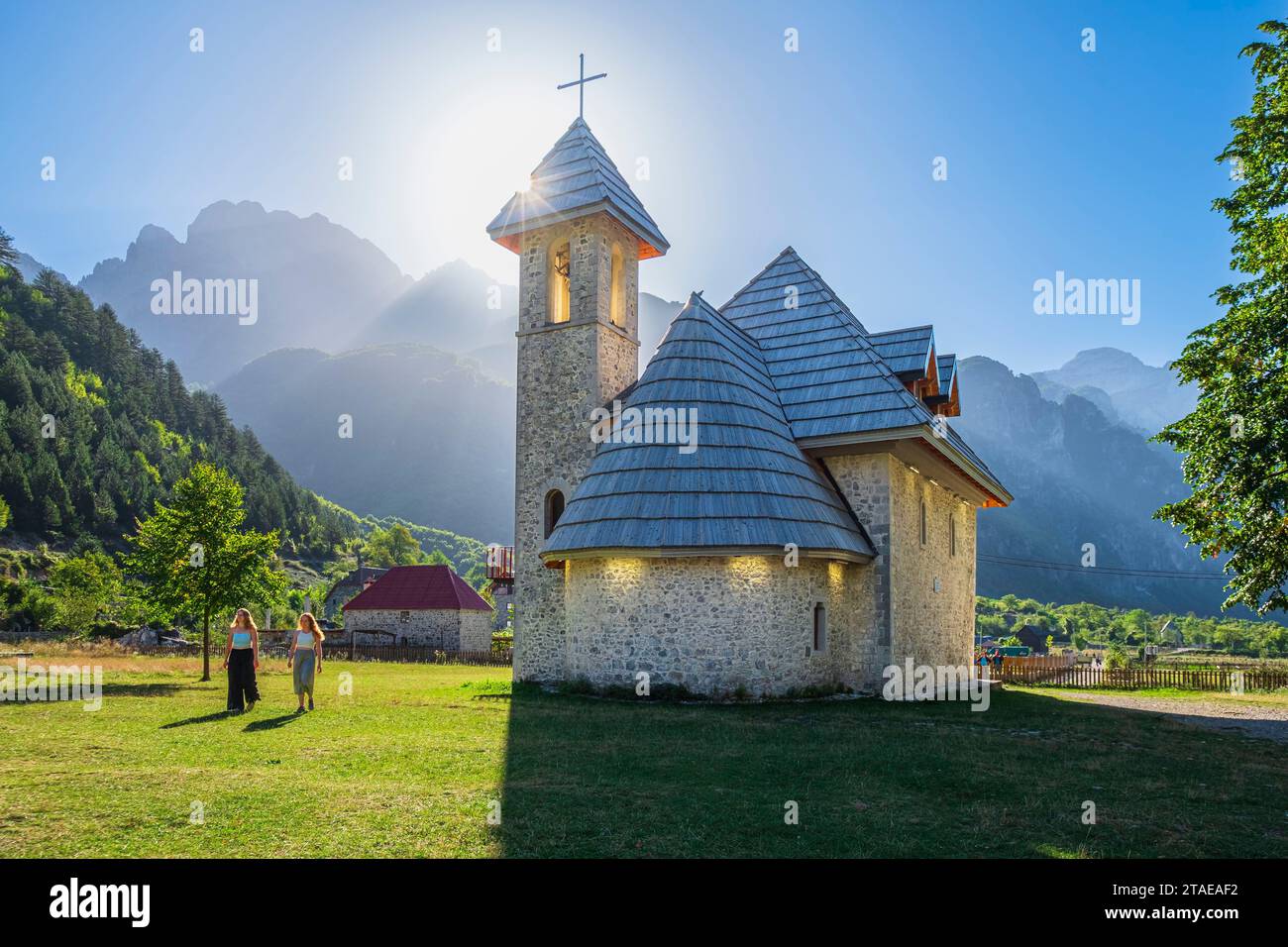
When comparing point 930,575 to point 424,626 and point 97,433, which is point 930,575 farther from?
point 97,433

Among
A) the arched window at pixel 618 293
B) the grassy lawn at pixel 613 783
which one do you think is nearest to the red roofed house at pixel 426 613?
the arched window at pixel 618 293

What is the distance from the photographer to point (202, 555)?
20453 mm

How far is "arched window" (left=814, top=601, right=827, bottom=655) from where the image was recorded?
56.4ft

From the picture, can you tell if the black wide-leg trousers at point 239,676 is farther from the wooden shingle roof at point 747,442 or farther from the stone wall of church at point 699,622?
the stone wall of church at point 699,622

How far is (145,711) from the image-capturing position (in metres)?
13.0

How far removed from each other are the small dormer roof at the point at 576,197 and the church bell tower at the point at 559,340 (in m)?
0.04

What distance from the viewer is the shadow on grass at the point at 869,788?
615cm

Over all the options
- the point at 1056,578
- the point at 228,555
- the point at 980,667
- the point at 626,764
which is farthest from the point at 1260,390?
the point at 1056,578

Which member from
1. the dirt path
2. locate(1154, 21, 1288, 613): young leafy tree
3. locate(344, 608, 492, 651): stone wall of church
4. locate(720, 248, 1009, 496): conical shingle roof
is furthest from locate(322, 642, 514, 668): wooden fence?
locate(1154, 21, 1288, 613): young leafy tree

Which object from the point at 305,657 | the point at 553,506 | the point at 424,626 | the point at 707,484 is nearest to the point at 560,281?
the point at 553,506

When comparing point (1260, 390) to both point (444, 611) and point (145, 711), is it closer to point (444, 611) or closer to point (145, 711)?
point (145, 711)
